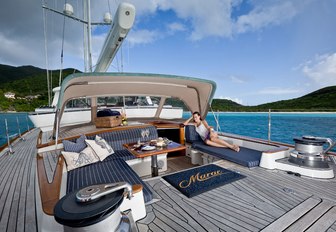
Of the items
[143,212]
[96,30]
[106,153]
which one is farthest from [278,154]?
[96,30]

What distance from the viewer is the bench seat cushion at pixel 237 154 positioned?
2.76 metres

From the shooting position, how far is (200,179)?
7.57ft

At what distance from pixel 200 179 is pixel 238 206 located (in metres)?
0.63

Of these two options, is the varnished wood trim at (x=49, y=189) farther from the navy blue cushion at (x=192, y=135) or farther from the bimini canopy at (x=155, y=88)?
the navy blue cushion at (x=192, y=135)

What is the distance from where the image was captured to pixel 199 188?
2070mm

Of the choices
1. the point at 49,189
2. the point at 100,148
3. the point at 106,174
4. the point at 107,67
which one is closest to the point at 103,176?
the point at 106,174

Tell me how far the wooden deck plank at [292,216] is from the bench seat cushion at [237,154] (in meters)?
0.94

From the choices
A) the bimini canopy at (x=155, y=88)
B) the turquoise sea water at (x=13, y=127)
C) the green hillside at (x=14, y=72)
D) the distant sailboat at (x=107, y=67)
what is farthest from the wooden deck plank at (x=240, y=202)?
the green hillside at (x=14, y=72)

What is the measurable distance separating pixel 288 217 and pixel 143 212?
54.9 inches

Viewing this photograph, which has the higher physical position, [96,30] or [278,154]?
[96,30]

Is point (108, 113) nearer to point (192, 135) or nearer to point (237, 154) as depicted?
point (192, 135)

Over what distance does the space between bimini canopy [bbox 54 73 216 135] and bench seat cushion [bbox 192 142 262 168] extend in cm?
151

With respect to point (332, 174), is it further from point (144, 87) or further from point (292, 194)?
point (144, 87)

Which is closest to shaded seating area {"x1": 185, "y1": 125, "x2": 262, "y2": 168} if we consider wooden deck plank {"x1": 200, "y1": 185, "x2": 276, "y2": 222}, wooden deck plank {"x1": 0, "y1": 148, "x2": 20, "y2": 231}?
wooden deck plank {"x1": 200, "y1": 185, "x2": 276, "y2": 222}
